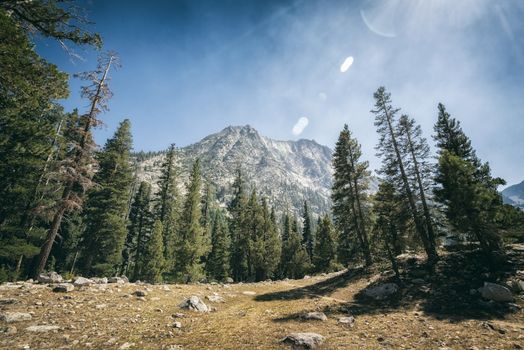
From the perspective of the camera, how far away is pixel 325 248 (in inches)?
1708

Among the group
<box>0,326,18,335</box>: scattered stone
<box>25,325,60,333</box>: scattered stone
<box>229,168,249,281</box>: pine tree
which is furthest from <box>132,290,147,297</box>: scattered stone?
<box>229,168,249,281</box>: pine tree

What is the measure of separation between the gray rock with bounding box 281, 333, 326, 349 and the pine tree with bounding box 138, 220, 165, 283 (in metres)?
29.8

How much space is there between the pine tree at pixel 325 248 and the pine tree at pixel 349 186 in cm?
1648

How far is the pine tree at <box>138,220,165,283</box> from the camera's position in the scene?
111ft

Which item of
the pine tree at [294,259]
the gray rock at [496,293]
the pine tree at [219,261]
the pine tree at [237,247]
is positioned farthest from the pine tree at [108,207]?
the gray rock at [496,293]

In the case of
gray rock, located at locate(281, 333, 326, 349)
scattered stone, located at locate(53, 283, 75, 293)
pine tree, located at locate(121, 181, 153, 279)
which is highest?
pine tree, located at locate(121, 181, 153, 279)

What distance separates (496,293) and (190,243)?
2616cm

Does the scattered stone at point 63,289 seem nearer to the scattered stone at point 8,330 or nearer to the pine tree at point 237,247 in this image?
the scattered stone at point 8,330

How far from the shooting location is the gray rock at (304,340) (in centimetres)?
761

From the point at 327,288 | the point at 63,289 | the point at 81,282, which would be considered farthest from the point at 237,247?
the point at 63,289

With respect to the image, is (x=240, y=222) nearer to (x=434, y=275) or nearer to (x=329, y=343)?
(x=434, y=275)

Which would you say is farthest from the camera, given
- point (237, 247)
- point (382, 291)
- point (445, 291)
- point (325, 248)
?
point (237, 247)

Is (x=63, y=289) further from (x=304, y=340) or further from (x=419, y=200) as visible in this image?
(x=419, y=200)

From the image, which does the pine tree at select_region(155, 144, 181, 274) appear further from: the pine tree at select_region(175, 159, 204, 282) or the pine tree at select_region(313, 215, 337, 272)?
the pine tree at select_region(313, 215, 337, 272)
